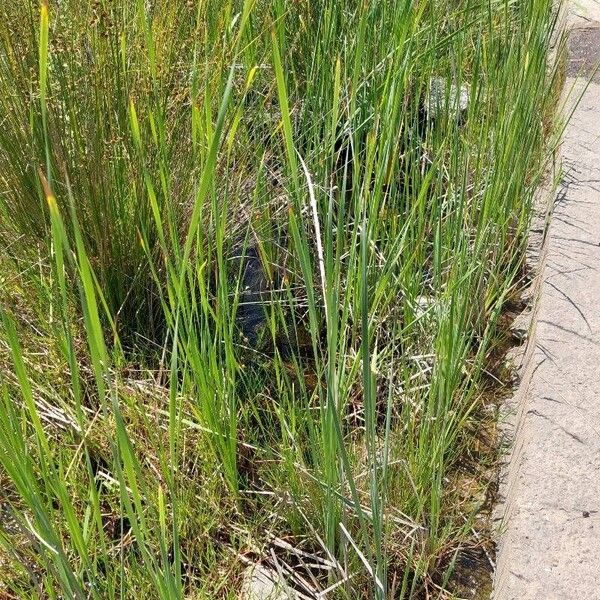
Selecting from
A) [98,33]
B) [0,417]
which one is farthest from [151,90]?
[0,417]

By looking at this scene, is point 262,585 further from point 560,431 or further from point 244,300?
point 244,300

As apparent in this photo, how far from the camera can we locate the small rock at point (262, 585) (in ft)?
4.31

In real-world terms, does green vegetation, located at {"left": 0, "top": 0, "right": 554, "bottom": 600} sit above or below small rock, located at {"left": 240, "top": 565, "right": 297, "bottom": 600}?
above

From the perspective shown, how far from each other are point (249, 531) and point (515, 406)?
0.60 meters

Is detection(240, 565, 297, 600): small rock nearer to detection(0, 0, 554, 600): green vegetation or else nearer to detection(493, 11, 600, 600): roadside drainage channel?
detection(0, 0, 554, 600): green vegetation

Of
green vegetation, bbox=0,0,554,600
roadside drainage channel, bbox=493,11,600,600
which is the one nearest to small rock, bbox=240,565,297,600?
green vegetation, bbox=0,0,554,600

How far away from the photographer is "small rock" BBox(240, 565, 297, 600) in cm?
131

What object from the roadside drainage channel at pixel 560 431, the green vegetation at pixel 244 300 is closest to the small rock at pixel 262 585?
the green vegetation at pixel 244 300

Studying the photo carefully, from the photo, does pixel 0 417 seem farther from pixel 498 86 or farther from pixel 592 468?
pixel 498 86

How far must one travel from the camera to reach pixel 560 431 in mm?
1516

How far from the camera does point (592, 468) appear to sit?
146 centimetres

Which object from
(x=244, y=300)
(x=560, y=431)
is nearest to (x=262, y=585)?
(x=560, y=431)

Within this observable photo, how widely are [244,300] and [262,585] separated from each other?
28.8 inches

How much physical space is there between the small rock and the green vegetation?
23mm
